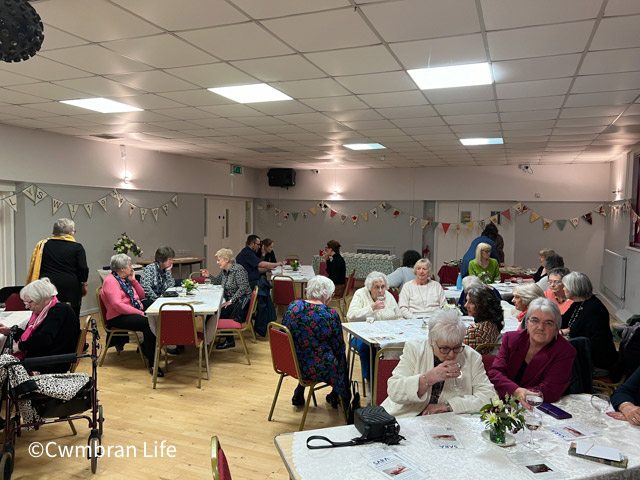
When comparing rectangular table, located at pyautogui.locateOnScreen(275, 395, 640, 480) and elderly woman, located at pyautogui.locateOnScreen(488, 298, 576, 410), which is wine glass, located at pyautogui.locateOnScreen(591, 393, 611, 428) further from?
elderly woman, located at pyautogui.locateOnScreen(488, 298, 576, 410)

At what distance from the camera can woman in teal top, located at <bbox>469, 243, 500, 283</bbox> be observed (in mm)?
6613

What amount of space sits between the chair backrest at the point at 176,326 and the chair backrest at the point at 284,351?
1173 mm

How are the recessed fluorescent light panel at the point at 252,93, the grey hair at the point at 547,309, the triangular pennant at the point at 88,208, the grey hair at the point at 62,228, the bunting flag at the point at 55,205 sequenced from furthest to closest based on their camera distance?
the triangular pennant at the point at 88,208
the bunting flag at the point at 55,205
the grey hair at the point at 62,228
the recessed fluorescent light panel at the point at 252,93
the grey hair at the point at 547,309

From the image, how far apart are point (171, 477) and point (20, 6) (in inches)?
108

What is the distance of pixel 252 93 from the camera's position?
468 cm

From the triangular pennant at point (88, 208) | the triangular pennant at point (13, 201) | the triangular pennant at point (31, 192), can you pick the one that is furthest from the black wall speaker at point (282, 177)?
the triangular pennant at point (13, 201)

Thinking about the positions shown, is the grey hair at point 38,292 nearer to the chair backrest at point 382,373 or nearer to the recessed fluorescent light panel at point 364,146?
the chair backrest at point 382,373

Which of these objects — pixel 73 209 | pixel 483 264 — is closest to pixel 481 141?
pixel 483 264

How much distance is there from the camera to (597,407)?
2.23 meters

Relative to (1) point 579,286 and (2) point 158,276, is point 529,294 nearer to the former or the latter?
(1) point 579,286

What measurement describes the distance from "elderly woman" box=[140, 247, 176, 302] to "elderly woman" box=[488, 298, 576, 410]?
422 centimetres

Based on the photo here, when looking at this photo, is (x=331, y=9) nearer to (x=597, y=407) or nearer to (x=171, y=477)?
(x=597, y=407)

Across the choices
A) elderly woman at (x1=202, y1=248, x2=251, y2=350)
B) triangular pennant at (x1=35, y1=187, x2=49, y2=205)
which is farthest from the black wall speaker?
elderly woman at (x1=202, y1=248, x2=251, y2=350)

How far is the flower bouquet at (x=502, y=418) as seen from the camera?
1.92 metres
